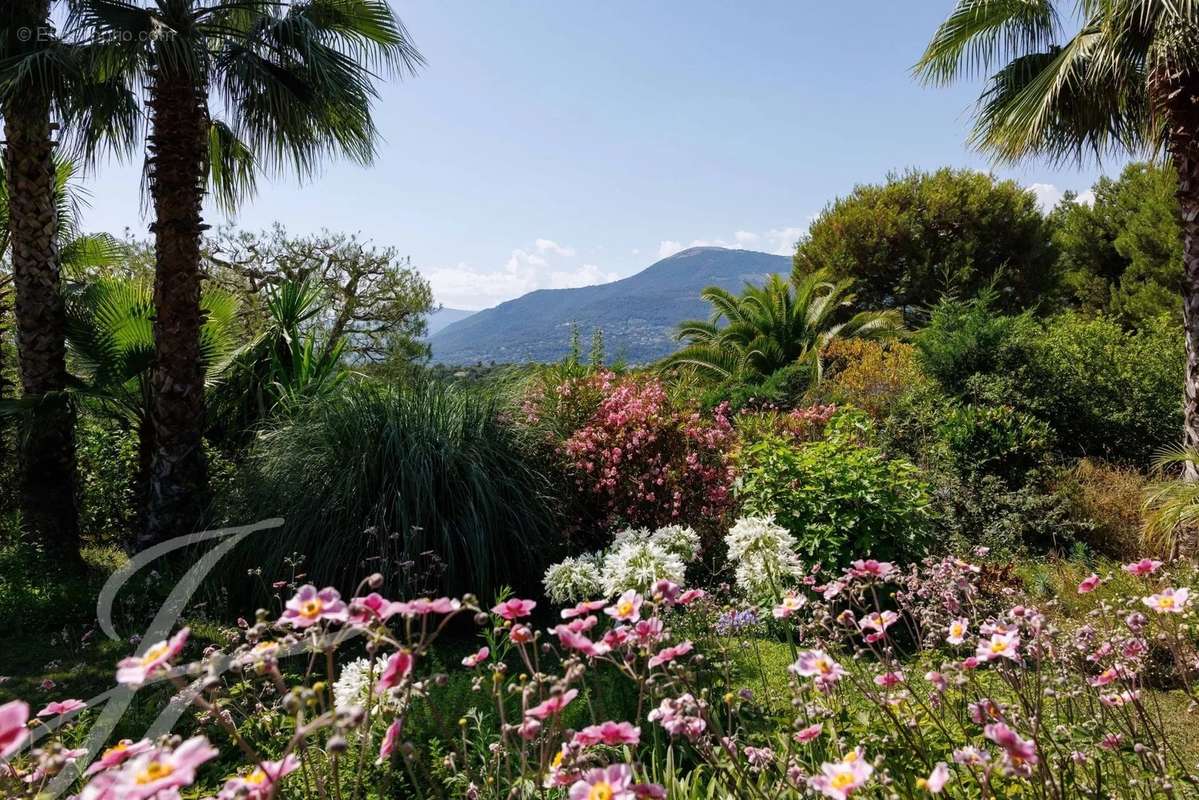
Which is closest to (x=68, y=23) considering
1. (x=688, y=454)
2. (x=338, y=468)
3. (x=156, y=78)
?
(x=156, y=78)

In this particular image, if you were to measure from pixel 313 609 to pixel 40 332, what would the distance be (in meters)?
6.71

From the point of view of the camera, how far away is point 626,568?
3.41 metres

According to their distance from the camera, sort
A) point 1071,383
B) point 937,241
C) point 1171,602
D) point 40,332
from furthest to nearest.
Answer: point 937,241, point 1071,383, point 40,332, point 1171,602

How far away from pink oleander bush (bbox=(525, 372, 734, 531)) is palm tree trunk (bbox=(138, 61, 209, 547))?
9.39 ft

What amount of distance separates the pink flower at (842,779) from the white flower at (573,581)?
8.76 feet

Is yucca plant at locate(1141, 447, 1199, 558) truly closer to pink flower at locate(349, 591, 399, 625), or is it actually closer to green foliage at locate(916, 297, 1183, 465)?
green foliage at locate(916, 297, 1183, 465)

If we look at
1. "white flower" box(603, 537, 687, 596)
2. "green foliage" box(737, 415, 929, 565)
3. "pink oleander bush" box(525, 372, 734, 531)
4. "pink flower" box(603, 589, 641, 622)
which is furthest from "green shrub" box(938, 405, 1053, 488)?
"pink flower" box(603, 589, 641, 622)

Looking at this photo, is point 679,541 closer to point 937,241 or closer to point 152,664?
point 152,664

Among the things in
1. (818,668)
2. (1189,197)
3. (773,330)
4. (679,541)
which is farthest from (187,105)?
(773,330)

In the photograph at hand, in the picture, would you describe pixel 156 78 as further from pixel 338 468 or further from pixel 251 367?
Result: pixel 338 468

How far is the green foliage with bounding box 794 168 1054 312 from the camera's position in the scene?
54.2 feet

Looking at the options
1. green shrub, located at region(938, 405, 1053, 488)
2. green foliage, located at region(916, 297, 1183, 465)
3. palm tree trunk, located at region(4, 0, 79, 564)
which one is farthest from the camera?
green foliage, located at region(916, 297, 1183, 465)

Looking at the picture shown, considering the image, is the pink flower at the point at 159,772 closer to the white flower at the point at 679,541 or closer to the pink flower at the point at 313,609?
the pink flower at the point at 313,609

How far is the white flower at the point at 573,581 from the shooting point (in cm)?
392
